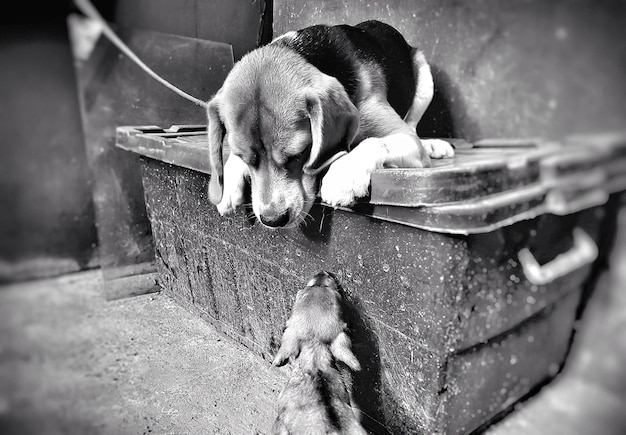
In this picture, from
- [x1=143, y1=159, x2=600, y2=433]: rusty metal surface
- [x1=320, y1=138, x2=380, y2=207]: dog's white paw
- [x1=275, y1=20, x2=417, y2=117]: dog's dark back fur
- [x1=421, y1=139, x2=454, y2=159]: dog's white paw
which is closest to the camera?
[x1=143, y1=159, x2=600, y2=433]: rusty metal surface

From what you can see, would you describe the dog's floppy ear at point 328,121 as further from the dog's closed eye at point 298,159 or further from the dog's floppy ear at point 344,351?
the dog's floppy ear at point 344,351

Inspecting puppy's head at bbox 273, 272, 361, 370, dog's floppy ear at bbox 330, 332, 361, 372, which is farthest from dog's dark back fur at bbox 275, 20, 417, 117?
dog's floppy ear at bbox 330, 332, 361, 372

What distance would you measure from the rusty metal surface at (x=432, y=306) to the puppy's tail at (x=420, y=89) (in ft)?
3.50

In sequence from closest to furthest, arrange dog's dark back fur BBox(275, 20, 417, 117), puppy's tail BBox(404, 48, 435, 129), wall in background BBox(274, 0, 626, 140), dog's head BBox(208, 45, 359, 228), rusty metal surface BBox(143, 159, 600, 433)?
wall in background BBox(274, 0, 626, 140) < rusty metal surface BBox(143, 159, 600, 433) < dog's head BBox(208, 45, 359, 228) < dog's dark back fur BBox(275, 20, 417, 117) < puppy's tail BBox(404, 48, 435, 129)

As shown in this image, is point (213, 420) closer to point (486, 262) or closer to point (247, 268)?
point (247, 268)

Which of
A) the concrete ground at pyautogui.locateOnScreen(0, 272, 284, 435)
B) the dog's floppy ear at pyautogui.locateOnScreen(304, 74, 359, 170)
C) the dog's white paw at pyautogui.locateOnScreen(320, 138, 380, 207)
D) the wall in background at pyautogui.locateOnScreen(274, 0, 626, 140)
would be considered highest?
the wall in background at pyautogui.locateOnScreen(274, 0, 626, 140)

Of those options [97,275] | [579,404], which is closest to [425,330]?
[579,404]

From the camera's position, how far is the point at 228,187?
5.54 feet

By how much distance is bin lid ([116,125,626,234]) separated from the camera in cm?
52

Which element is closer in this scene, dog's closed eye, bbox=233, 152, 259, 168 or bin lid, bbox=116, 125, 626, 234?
bin lid, bbox=116, 125, 626, 234

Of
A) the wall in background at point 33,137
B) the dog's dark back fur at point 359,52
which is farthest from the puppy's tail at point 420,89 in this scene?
the wall in background at point 33,137

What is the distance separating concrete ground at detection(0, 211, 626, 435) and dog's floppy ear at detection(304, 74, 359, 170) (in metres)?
0.80

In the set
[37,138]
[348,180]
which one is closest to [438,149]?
[348,180]

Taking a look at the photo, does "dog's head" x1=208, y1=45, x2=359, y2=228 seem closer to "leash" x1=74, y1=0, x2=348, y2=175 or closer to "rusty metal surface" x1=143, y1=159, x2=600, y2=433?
"leash" x1=74, y1=0, x2=348, y2=175
